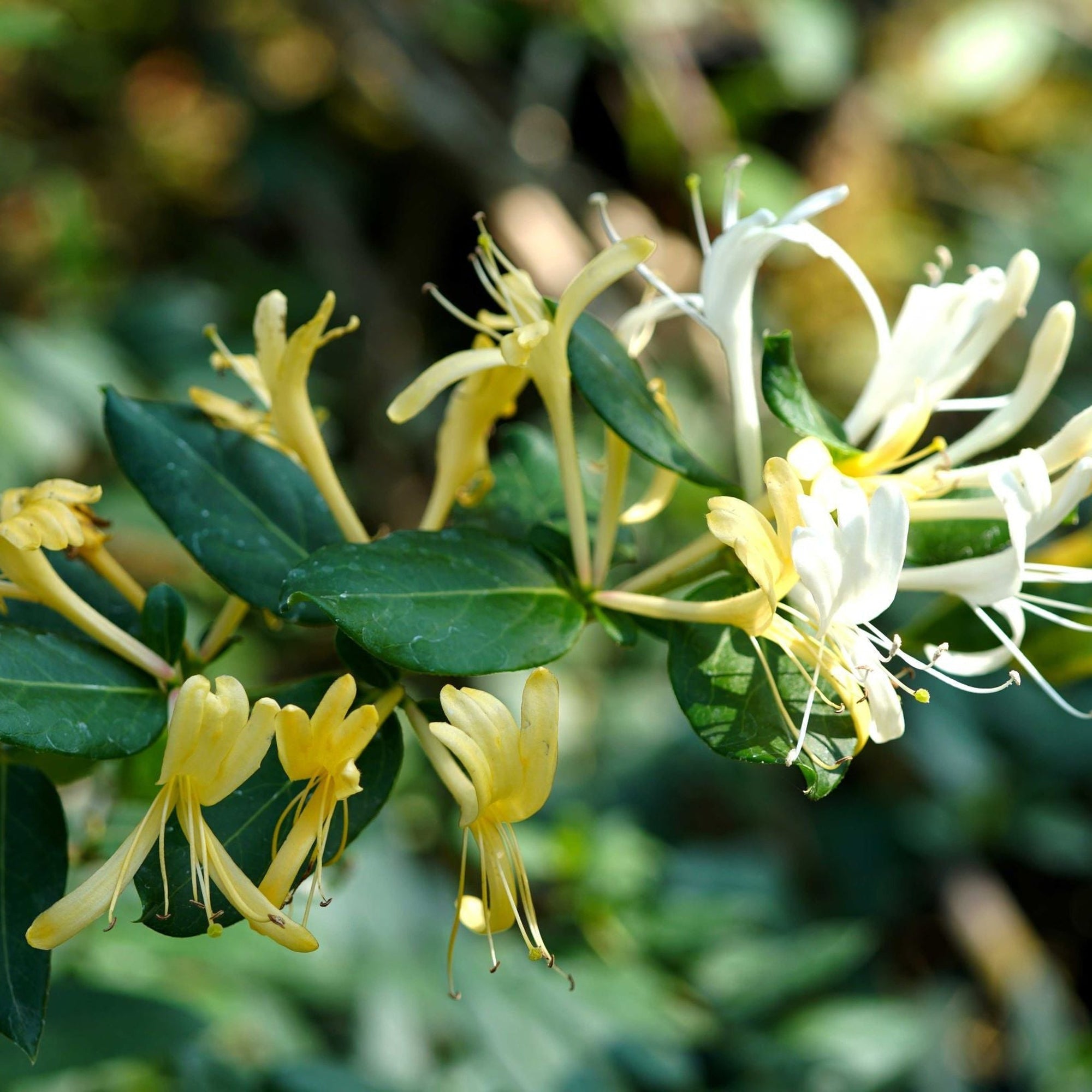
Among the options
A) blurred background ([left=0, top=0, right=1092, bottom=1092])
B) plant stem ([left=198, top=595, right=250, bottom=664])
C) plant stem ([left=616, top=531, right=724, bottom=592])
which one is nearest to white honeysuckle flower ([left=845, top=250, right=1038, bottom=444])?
plant stem ([left=616, top=531, right=724, bottom=592])

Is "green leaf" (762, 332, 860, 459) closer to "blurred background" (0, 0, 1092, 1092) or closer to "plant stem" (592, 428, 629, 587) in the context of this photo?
"plant stem" (592, 428, 629, 587)

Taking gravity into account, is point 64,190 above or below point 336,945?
above

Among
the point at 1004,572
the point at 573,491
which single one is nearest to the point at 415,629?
the point at 573,491

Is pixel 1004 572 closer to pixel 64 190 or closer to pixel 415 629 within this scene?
pixel 415 629

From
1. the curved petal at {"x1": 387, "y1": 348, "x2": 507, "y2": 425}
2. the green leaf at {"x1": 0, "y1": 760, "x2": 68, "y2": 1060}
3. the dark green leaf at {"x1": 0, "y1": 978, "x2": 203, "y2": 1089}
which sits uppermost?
the curved petal at {"x1": 387, "y1": 348, "x2": 507, "y2": 425}

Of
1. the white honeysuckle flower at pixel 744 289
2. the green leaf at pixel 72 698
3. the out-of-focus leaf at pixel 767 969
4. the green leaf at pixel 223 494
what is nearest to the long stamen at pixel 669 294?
the white honeysuckle flower at pixel 744 289

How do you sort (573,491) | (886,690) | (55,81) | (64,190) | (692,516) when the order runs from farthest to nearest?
1. (55,81)
2. (64,190)
3. (692,516)
4. (573,491)
5. (886,690)

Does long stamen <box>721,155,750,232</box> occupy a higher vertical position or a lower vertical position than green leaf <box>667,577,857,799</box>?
higher

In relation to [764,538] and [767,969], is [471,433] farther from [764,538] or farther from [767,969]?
[767,969]
